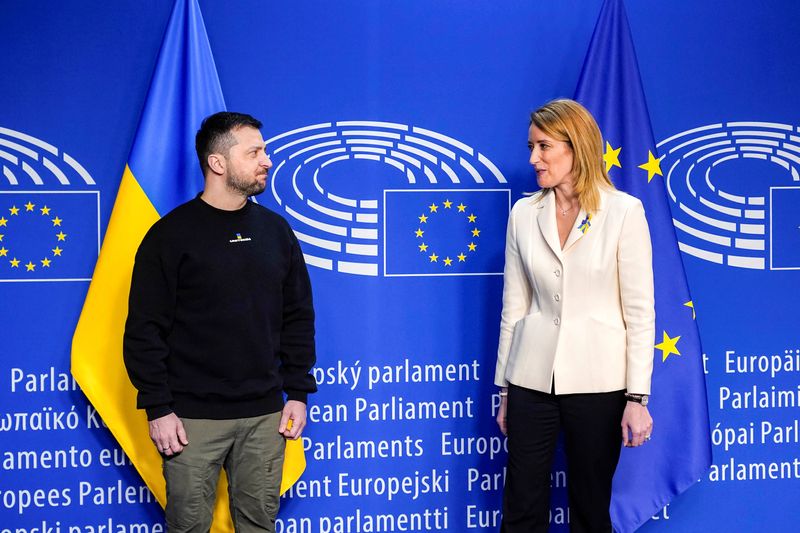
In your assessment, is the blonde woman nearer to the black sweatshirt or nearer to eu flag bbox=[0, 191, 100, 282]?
the black sweatshirt

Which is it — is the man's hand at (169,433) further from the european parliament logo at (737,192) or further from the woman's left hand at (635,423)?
the european parliament logo at (737,192)

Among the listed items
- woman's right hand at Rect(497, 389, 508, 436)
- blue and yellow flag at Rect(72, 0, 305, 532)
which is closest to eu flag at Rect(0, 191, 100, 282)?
Result: blue and yellow flag at Rect(72, 0, 305, 532)

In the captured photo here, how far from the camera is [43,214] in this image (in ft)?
9.01

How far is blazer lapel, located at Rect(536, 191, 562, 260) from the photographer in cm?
231

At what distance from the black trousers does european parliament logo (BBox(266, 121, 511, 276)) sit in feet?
2.31

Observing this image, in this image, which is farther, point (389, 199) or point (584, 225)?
point (389, 199)

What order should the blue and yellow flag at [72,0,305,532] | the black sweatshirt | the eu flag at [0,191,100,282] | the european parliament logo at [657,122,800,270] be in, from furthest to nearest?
the european parliament logo at [657,122,800,270], the eu flag at [0,191,100,282], the blue and yellow flag at [72,0,305,532], the black sweatshirt

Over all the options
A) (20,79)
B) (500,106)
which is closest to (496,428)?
(500,106)

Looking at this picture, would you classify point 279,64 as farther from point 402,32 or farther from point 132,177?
point 132,177

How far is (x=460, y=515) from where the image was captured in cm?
300

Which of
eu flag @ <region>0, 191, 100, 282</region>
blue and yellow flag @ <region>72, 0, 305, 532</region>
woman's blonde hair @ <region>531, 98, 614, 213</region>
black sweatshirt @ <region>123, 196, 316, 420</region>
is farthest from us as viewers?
eu flag @ <region>0, 191, 100, 282</region>

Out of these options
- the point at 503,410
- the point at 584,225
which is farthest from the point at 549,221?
the point at 503,410

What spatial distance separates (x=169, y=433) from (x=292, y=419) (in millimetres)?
355

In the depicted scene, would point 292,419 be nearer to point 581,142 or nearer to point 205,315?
point 205,315
